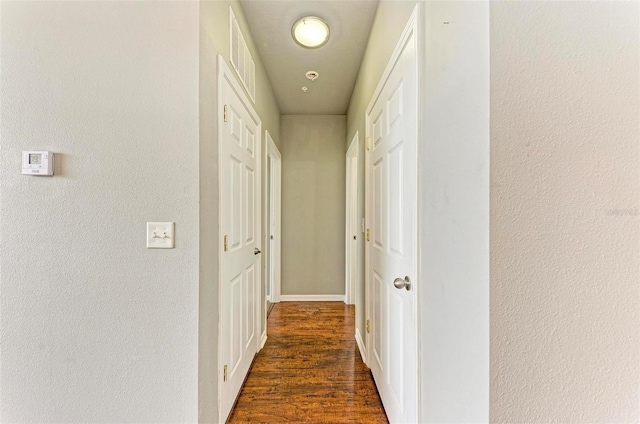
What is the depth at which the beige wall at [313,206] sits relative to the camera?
3.50m

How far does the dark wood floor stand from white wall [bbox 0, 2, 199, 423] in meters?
0.67

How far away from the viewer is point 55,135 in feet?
3.61

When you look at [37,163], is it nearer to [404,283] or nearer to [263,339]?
[404,283]

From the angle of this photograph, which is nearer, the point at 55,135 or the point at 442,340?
the point at 442,340

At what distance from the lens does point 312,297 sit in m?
3.52

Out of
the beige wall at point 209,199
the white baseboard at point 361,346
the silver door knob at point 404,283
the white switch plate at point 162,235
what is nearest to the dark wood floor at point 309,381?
the white baseboard at point 361,346

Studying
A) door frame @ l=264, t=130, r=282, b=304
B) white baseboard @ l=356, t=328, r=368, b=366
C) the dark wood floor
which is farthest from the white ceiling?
the dark wood floor

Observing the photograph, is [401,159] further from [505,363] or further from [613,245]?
[505,363]

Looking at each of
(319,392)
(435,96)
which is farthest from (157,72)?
(319,392)

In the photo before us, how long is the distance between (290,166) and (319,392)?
100 inches

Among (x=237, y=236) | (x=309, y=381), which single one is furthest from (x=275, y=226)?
(x=309, y=381)

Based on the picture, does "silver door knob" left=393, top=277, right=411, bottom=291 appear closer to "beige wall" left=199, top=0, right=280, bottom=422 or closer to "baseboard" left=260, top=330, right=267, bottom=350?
"beige wall" left=199, top=0, right=280, bottom=422

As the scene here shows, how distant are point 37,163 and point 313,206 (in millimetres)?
2669

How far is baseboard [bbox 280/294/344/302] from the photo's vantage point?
138 inches
